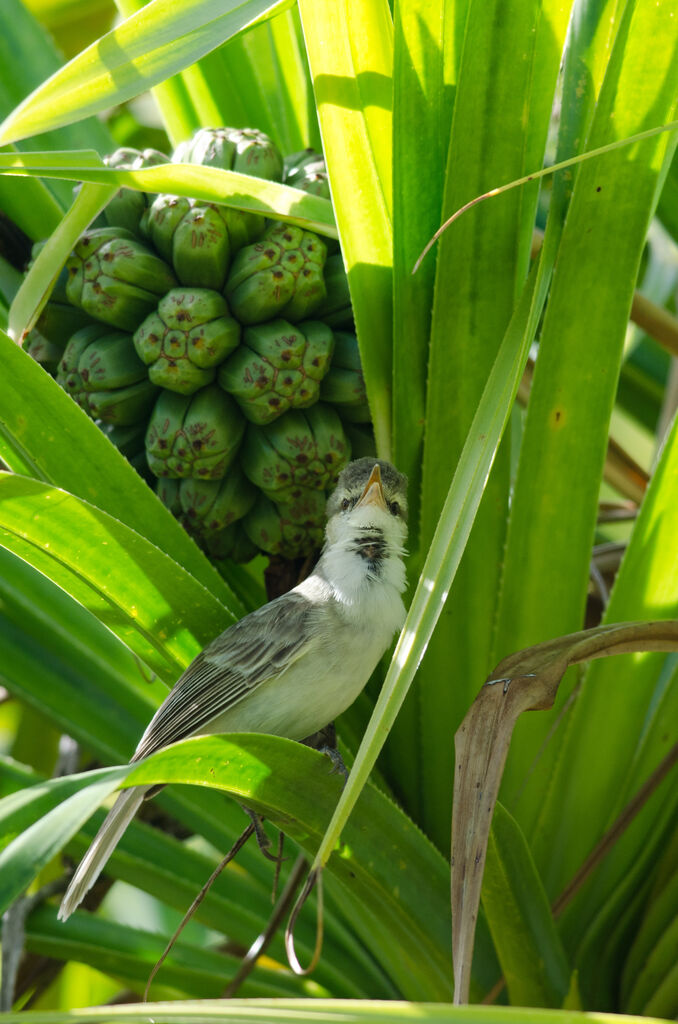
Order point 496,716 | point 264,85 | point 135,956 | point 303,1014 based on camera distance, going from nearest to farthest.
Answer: point 303,1014 < point 496,716 < point 135,956 < point 264,85

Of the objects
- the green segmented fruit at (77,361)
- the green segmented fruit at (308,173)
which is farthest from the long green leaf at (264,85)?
the green segmented fruit at (77,361)

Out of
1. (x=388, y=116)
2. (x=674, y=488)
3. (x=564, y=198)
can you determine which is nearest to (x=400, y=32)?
(x=388, y=116)

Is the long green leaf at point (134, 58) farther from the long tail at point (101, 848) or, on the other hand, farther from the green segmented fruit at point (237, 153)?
the long tail at point (101, 848)

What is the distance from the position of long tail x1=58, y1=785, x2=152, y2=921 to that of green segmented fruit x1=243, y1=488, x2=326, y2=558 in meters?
0.35

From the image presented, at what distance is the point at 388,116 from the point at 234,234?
0.24m

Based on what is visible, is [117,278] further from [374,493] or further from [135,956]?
[135,956]

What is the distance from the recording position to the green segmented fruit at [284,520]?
4.21ft

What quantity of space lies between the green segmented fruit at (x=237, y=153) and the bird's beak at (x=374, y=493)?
41 cm

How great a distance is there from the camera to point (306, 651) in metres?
1.28

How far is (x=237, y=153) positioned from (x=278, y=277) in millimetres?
205

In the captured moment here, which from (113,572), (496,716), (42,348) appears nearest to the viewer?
(496,716)

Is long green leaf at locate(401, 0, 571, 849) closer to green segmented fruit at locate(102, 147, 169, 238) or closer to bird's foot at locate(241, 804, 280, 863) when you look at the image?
bird's foot at locate(241, 804, 280, 863)

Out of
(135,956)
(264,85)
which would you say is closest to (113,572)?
(135,956)

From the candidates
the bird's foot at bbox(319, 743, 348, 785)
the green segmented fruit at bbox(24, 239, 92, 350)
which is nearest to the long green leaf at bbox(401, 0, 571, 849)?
the bird's foot at bbox(319, 743, 348, 785)
